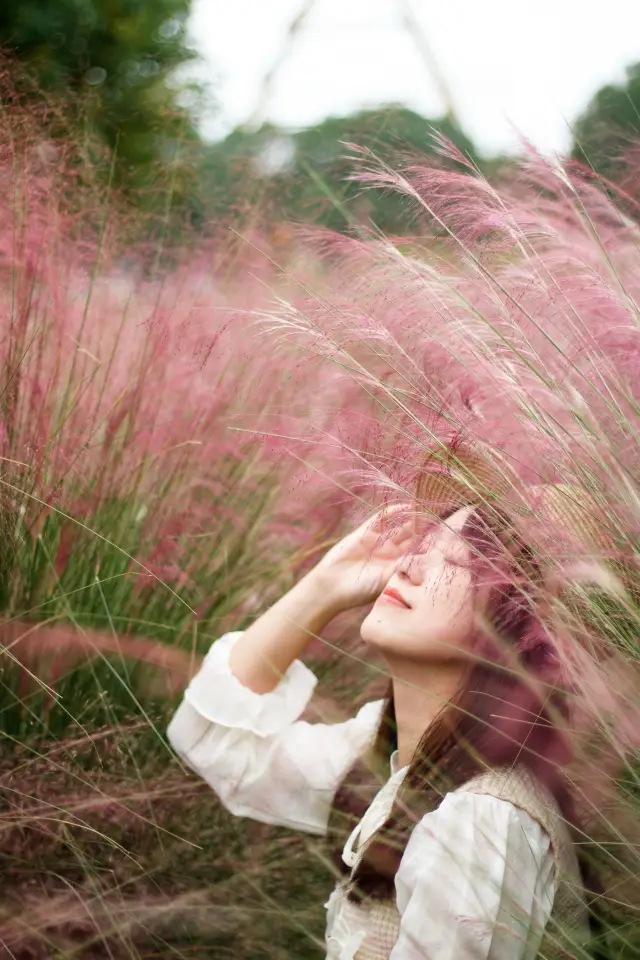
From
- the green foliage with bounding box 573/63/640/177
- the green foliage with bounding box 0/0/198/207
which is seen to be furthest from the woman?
the green foliage with bounding box 0/0/198/207

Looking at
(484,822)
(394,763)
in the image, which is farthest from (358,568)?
(484,822)

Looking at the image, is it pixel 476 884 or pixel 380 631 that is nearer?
pixel 476 884

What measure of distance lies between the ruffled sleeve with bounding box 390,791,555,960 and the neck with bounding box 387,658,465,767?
0.50ft

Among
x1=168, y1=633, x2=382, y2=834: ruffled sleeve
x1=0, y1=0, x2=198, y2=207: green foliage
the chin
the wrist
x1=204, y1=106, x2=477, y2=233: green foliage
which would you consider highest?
x1=0, y1=0, x2=198, y2=207: green foliage

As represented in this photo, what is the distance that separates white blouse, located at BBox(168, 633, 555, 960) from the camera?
39.4 inches

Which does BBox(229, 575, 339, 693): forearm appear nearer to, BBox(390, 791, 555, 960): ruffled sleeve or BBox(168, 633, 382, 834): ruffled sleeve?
BBox(168, 633, 382, 834): ruffled sleeve

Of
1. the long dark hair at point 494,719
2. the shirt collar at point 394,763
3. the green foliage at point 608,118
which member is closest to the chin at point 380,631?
the long dark hair at point 494,719

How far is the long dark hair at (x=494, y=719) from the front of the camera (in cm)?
107

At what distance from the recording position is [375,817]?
1252mm

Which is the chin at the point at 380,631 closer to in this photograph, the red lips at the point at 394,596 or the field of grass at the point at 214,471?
the red lips at the point at 394,596

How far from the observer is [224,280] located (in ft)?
7.58

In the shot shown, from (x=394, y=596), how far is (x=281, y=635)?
26 cm

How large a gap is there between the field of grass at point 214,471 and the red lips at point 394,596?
5.5 inches

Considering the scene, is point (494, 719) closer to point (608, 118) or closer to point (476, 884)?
point (476, 884)
